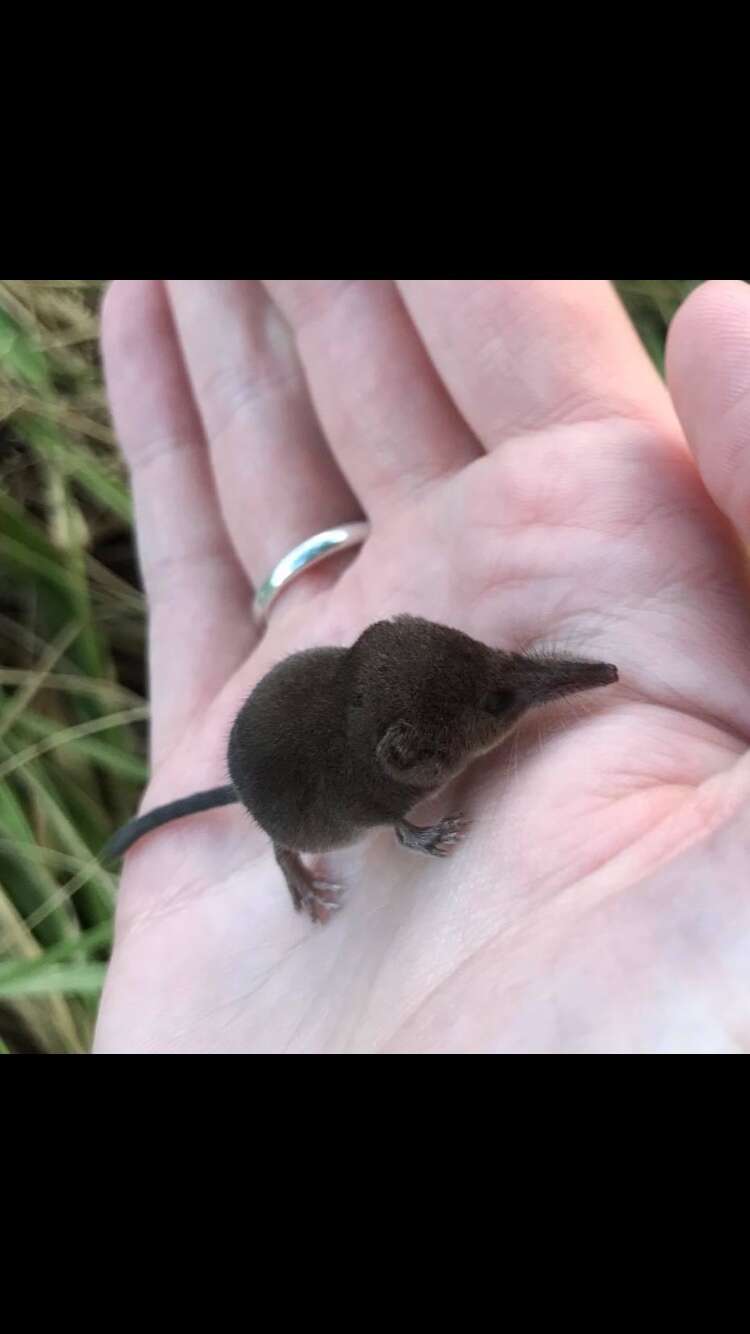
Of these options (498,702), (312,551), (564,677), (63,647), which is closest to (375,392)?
(312,551)

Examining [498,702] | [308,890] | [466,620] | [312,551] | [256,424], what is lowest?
[308,890]

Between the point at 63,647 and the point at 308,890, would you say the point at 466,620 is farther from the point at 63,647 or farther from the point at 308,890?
the point at 63,647

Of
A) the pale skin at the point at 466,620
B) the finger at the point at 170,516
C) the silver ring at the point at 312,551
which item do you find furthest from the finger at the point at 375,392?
the finger at the point at 170,516

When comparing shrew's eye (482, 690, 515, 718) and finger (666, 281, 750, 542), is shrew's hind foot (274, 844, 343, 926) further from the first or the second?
finger (666, 281, 750, 542)

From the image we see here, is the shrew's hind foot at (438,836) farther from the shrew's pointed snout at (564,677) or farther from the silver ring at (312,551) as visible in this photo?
the silver ring at (312,551)
